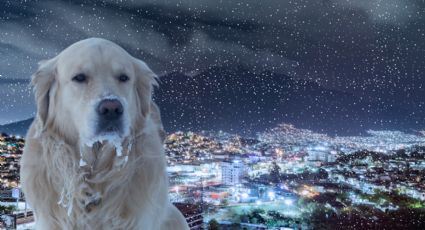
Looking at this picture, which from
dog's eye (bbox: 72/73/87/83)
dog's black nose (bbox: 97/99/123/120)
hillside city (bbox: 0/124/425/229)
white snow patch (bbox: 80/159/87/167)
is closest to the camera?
dog's black nose (bbox: 97/99/123/120)

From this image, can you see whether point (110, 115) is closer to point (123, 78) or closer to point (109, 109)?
point (109, 109)

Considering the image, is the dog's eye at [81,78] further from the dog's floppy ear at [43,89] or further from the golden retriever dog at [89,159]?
the dog's floppy ear at [43,89]

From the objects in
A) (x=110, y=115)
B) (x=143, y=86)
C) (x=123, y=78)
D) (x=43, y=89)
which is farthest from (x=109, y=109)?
(x=43, y=89)

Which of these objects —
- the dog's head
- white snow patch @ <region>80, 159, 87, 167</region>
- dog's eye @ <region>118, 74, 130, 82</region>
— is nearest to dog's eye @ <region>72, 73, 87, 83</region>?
the dog's head

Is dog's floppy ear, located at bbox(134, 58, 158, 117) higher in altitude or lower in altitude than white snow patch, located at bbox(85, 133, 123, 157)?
higher

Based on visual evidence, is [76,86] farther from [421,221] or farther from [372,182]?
[372,182]

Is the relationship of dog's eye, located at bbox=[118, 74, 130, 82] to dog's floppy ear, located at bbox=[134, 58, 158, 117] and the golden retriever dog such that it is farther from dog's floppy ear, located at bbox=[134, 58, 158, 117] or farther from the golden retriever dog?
dog's floppy ear, located at bbox=[134, 58, 158, 117]

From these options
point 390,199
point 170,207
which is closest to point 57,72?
point 170,207
